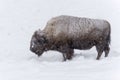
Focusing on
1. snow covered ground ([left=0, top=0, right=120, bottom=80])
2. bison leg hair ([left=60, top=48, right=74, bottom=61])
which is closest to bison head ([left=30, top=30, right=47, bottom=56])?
snow covered ground ([left=0, top=0, right=120, bottom=80])

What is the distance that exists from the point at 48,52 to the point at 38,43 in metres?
1.26

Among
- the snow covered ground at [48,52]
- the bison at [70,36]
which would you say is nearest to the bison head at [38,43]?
the bison at [70,36]

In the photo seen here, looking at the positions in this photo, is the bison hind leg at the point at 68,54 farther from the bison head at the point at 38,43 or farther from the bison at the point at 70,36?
the bison head at the point at 38,43

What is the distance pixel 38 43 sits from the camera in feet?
49.0

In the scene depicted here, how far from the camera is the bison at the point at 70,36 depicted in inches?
577

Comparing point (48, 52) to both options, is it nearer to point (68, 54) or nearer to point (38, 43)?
point (38, 43)

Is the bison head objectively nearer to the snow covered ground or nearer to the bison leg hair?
the snow covered ground

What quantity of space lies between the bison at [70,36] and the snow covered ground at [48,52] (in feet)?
0.97

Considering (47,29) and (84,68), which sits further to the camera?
(47,29)

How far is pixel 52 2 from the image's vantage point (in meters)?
21.2

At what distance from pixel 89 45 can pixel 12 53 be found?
268cm

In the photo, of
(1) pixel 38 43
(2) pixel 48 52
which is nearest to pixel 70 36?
(1) pixel 38 43

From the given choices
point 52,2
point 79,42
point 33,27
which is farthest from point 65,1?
point 79,42

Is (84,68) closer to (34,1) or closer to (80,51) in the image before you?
(80,51)
